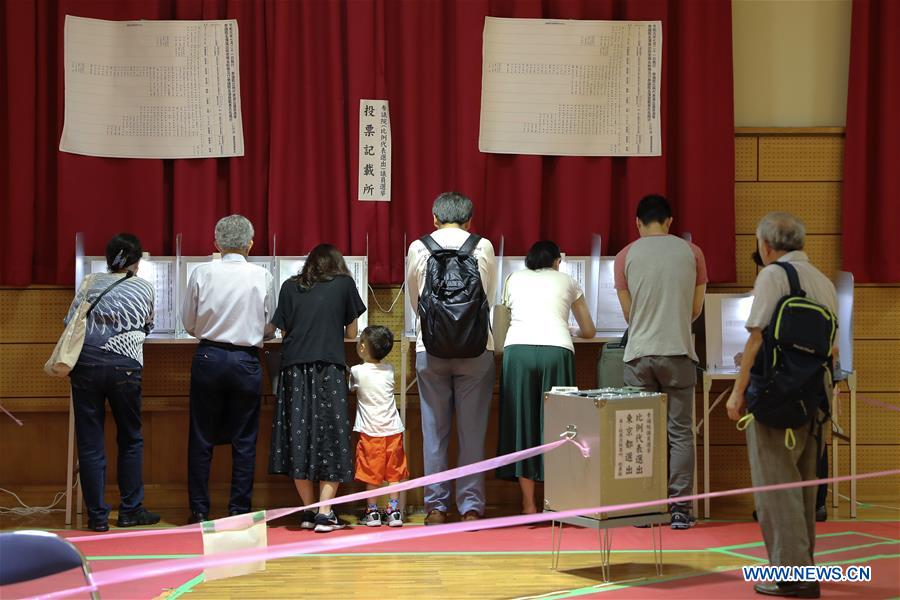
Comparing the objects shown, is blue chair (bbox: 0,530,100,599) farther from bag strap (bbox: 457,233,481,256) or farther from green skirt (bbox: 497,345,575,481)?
green skirt (bbox: 497,345,575,481)

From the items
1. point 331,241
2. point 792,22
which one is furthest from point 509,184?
point 792,22

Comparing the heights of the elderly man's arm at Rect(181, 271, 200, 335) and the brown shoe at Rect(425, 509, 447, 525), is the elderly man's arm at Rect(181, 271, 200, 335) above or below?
above

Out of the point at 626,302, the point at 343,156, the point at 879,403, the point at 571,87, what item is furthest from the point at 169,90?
the point at 879,403

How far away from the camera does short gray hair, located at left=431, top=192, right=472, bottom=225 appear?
4605 mm

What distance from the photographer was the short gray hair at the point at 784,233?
337cm

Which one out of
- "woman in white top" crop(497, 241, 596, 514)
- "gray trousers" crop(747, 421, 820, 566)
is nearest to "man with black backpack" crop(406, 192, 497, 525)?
"woman in white top" crop(497, 241, 596, 514)

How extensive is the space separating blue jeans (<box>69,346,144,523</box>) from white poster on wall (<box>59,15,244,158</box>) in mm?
1209

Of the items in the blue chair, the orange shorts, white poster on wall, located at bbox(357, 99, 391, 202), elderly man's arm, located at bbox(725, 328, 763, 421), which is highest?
white poster on wall, located at bbox(357, 99, 391, 202)

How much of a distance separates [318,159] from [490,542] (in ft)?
7.05

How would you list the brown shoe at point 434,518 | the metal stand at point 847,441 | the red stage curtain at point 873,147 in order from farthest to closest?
the red stage curtain at point 873,147, the metal stand at point 847,441, the brown shoe at point 434,518

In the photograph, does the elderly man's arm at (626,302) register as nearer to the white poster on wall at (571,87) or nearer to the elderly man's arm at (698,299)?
the elderly man's arm at (698,299)

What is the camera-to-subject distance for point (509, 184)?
5.39 m

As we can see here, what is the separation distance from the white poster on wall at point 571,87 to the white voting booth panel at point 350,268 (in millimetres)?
897

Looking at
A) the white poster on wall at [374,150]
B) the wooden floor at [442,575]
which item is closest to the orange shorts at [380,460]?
the wooden floor at [442,575]
